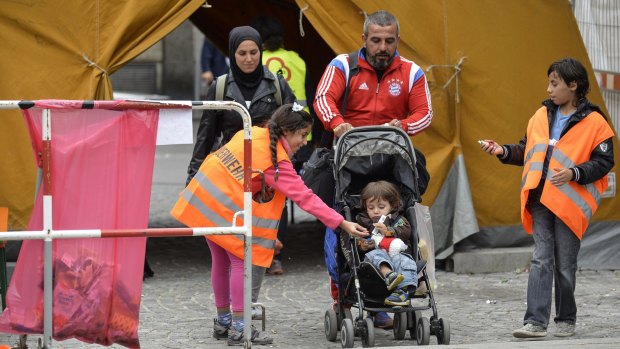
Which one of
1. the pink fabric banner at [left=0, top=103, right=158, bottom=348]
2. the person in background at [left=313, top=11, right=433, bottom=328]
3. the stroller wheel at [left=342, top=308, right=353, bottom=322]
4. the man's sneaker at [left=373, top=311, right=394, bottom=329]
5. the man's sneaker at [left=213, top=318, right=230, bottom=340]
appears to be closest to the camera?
the pink fabric banner at [left=0, top=103, right=158, bottom=348]

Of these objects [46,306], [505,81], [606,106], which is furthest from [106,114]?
[606,106]

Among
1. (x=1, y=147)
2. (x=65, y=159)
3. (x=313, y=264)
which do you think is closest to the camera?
(x=65, y=159)

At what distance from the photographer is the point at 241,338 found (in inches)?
301

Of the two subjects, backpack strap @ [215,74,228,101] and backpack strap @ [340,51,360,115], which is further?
backpack strap @ [215,74,228,101]

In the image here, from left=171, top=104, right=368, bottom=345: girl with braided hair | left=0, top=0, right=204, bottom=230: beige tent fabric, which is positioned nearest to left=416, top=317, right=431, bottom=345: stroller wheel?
left=171, top=104, right=368, bottom=345: girl with braided hair

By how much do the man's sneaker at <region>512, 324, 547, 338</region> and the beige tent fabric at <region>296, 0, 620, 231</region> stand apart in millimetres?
2662

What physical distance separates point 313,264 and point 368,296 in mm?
3608

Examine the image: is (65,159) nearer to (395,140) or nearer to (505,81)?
(395,140)

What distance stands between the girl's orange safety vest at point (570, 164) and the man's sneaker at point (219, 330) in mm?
2017

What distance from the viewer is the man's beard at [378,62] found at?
834 centimetres

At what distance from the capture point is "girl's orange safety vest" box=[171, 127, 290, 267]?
739 centimetres

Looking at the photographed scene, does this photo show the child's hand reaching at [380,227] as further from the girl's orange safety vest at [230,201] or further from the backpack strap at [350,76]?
the backpack strap at [350,76]

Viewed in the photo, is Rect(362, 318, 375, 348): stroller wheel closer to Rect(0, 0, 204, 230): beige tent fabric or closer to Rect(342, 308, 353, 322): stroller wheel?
Rect(342, 308, 353, 322): stroller wheel

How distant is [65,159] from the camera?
6.47 metres
